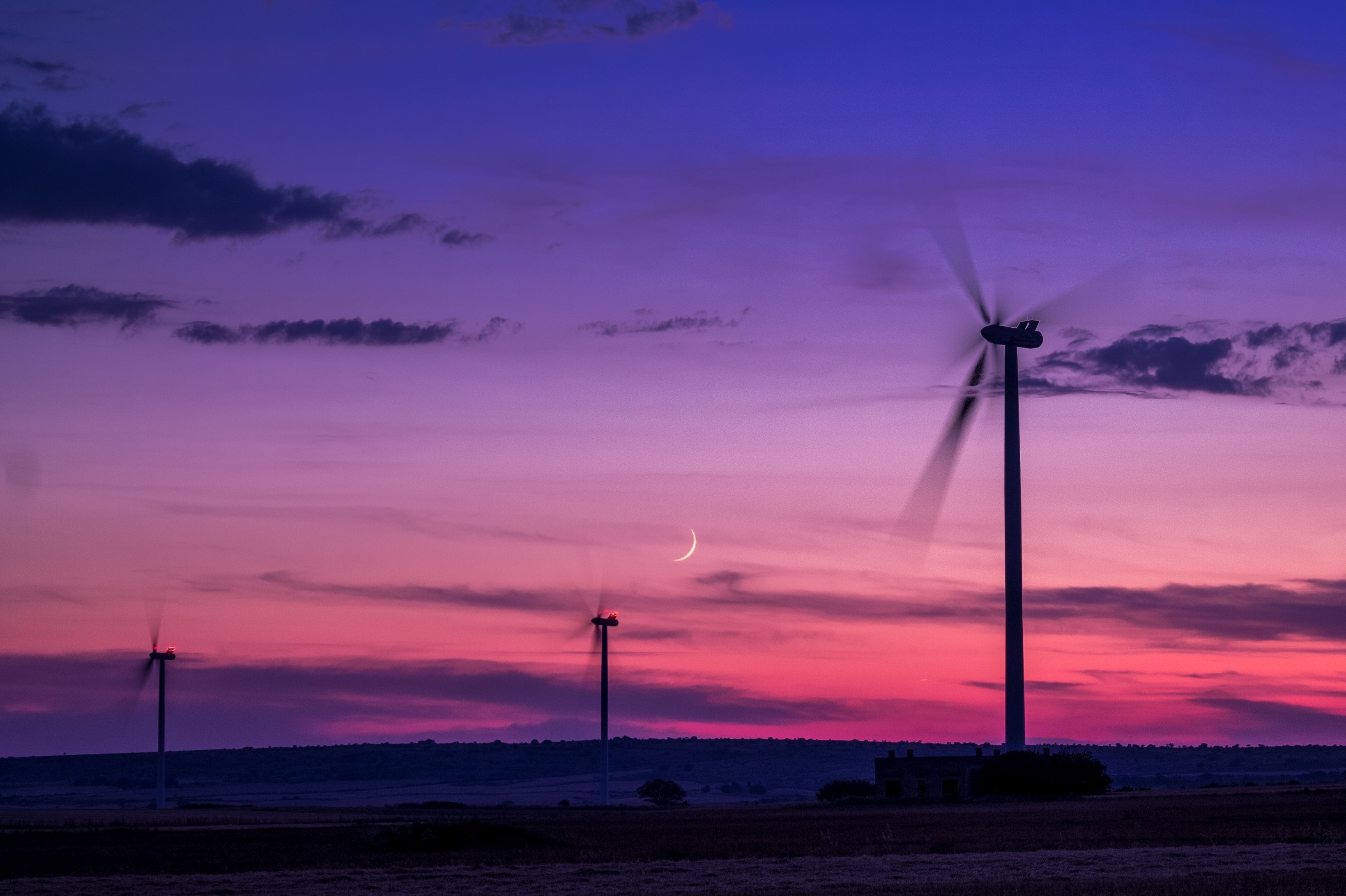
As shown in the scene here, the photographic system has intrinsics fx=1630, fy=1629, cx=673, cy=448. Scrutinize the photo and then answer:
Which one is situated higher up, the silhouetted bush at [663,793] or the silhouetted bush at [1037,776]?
the silhouetted bush at [1037,776]

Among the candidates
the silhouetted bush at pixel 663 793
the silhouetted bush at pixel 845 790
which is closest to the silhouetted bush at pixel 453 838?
the silhouetted bush at pixel 845 790

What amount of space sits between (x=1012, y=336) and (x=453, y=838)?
62081 mm

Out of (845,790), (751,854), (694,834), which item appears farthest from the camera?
(845,790)

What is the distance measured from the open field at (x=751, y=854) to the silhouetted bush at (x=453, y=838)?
0.14 metres

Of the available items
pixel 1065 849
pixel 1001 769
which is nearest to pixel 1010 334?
pixel 1001 769

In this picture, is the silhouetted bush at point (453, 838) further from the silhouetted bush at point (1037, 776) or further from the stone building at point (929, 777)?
the stone building at point (929, 777)

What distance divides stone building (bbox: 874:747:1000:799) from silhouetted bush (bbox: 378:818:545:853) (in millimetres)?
57312

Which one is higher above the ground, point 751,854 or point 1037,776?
point 751,854

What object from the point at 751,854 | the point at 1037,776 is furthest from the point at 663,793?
the point at 751,854

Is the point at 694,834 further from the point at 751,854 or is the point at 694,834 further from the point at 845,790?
the point at 845,790

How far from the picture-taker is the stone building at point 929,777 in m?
126

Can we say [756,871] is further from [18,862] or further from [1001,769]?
[1001,769]

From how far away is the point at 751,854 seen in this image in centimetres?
6062

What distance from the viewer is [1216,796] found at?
376 feet
